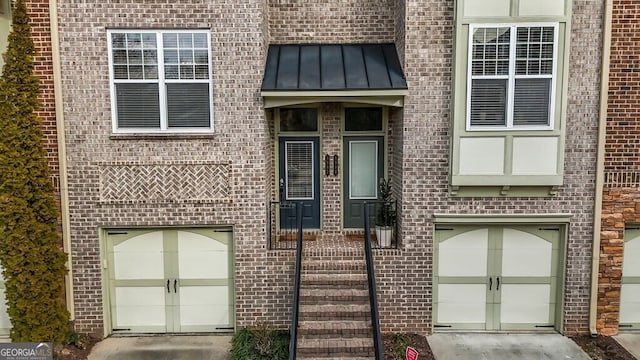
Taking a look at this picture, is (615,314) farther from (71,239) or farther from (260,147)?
(71,239)

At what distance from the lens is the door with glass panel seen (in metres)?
8.89

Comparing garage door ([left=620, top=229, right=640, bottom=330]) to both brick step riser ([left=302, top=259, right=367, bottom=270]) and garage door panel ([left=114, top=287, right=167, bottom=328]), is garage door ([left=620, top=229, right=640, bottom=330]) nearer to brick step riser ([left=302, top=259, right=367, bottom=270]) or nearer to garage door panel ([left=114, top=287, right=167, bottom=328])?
brick step riser ([left=302, top=259, right=367, bottom=270])

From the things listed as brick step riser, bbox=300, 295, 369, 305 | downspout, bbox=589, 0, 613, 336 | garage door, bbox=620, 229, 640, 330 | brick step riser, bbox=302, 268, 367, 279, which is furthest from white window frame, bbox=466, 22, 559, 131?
brick step riser, bbox=300, 295, 369, 305

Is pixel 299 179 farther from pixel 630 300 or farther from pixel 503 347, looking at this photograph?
pixel 630 300

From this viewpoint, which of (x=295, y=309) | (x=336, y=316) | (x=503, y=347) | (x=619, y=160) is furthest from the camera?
(x=619, y=160)

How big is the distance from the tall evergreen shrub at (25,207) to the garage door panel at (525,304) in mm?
7801

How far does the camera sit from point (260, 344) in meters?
7.28

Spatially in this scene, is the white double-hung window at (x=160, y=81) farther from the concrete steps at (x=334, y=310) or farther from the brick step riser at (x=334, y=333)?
the brick step riser at (x=334, y=333)

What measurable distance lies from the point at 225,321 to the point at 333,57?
5.29 metres

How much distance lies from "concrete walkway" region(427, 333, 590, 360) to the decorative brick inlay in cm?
457

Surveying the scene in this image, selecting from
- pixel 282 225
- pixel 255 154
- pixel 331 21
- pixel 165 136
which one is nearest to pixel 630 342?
pixel 282 225

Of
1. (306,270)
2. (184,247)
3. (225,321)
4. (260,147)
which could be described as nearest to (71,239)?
(184,247)

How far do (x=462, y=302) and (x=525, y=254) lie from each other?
→ 1.44 meters

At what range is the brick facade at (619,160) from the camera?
7.48 metres
